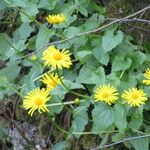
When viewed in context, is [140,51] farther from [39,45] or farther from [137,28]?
[39,45]

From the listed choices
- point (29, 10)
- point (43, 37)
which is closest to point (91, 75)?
point (43, 37)

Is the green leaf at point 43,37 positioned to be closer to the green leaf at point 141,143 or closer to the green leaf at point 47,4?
the green leaf at point 47,4

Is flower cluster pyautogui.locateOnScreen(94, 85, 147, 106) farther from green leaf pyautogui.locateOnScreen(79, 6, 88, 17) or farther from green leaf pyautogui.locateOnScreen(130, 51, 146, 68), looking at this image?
green leaf pyautogui.locateOnScreen(79, 6, 88, 17)

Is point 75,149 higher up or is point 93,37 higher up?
point 93,37

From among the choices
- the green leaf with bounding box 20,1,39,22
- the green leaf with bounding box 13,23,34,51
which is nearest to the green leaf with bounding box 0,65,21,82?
the green leaf with bounding box 13,23,34,51

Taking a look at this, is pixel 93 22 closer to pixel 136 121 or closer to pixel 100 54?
pixel 100 54

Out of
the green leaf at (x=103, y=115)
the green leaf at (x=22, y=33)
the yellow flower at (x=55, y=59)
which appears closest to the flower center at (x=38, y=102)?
the yellow flower at (x=55, y=59)

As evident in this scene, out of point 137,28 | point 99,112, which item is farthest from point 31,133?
point 137,28
